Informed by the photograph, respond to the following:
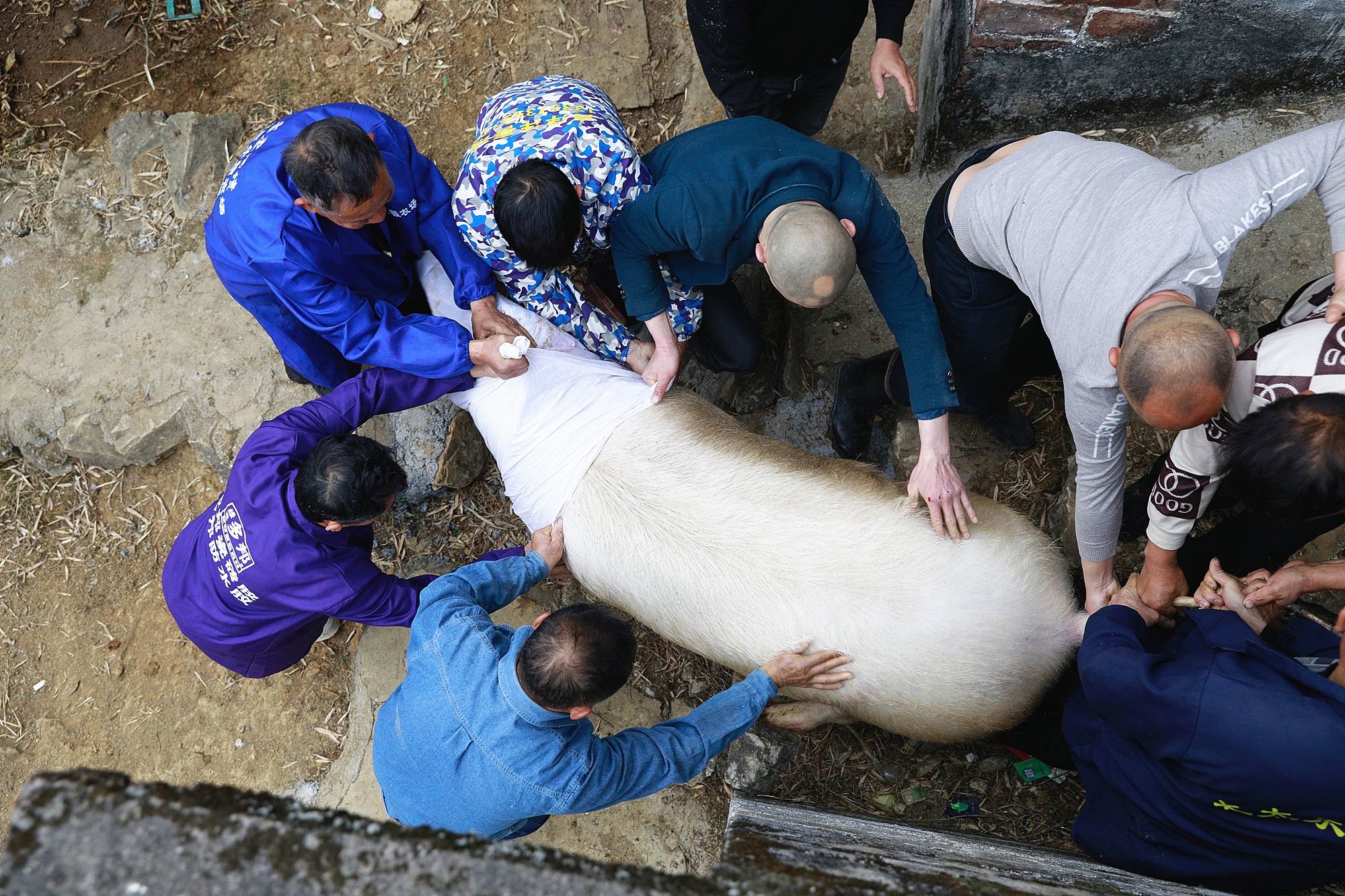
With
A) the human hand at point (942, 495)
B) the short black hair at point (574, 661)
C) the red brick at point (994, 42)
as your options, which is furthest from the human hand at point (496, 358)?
the red brick at point (994, 42)

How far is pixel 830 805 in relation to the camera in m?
2.73

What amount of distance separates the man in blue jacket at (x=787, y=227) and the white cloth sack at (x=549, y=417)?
1.08ft

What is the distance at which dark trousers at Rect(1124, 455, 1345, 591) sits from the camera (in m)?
2.21

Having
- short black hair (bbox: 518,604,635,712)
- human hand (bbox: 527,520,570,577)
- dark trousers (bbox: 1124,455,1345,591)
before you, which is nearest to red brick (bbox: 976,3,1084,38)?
dark trousers (bbox: 1124,455,1345,591)

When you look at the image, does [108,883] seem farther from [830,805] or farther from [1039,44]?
[1039,44]

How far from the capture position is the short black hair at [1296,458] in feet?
4.97

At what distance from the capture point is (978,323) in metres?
2.44

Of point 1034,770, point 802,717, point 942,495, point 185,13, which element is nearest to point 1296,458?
point 942,495

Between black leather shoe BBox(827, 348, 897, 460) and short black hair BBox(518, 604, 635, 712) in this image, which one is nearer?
short black hair BBox(518, 604, 635, 712)

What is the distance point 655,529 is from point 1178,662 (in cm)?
136

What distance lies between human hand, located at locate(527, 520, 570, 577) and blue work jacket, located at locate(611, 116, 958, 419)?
812 mm

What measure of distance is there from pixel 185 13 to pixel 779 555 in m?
4.28

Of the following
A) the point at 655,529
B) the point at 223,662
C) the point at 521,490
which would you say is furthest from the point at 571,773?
the point at 223,662

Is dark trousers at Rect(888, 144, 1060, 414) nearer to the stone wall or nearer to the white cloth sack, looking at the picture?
the stone wall
